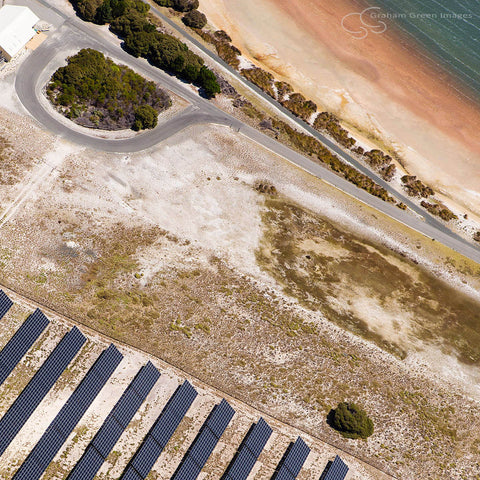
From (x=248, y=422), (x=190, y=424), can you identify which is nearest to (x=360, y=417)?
(x=248, y=422)

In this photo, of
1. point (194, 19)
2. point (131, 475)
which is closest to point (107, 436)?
point (131, 475)

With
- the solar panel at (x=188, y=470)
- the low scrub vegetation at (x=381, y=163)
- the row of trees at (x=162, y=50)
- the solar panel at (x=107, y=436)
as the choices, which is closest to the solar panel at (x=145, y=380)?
the solar panel at (x=107, y=436)

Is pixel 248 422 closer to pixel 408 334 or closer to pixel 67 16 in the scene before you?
pixel 408 334

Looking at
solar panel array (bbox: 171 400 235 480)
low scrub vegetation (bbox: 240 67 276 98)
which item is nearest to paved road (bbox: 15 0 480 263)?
low scrub vegetation (bbox: 240 67 276 98)

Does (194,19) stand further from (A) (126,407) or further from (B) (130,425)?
(B) (130,425)

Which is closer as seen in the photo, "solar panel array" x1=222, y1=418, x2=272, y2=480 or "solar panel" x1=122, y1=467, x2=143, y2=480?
"solar panel" x1=122, y1=467, x2=143, y2=480

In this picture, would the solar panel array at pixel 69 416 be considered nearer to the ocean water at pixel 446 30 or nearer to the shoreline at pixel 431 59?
the shoreline at pixel 431 59

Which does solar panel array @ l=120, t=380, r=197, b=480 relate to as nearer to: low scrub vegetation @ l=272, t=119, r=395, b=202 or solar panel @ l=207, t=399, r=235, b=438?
solar panel @ l=207, t=399, r=235, b=438
